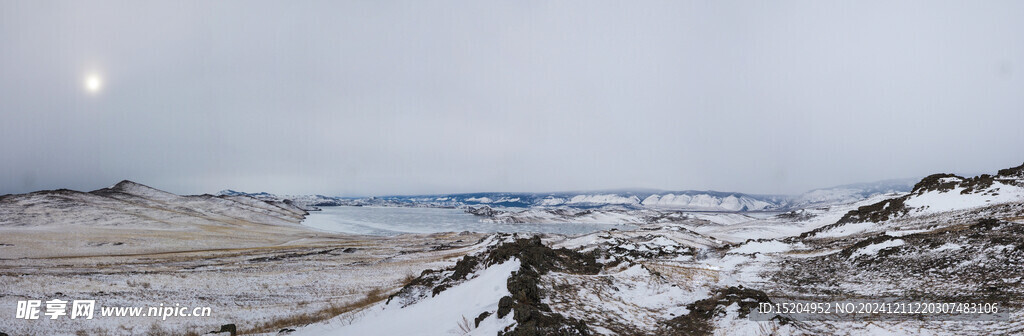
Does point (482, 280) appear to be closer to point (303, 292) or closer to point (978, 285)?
point (978, 285)

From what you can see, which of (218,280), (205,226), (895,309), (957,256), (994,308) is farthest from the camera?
(205,226)

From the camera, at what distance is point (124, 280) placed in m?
25.4

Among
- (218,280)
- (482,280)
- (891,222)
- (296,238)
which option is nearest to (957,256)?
(482,280)

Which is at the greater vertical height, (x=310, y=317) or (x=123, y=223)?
(x=123, y=223)

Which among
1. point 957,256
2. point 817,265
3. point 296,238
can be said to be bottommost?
point 296,238

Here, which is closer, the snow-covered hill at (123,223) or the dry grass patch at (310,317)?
the dry grass patch at (310,317)

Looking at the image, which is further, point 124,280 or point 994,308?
point 124,280

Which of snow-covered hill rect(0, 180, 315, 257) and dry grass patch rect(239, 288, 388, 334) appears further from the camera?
snow-covered hill rect(0, 180, 315, 257)

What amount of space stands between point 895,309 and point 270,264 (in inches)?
1715

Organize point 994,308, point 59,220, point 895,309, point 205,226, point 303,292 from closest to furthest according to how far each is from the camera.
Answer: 1. point 994,308
2. point 895,309
3. point 303,292
4. point 59,220
5. point 205,226

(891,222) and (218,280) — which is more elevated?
(891,222)

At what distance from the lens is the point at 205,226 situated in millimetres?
81062

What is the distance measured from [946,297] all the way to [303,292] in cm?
2939

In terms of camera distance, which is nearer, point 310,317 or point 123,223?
point 310,317
